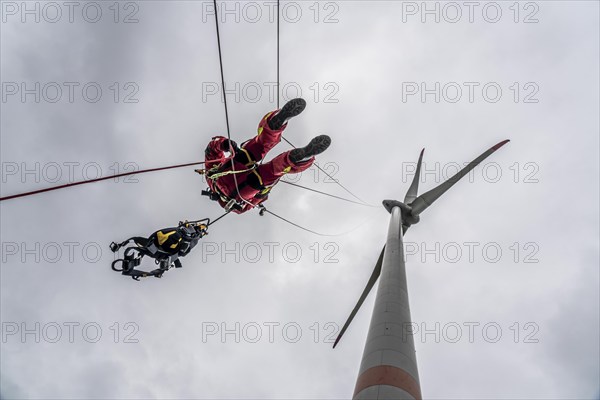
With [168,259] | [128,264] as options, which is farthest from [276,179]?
[128,264]

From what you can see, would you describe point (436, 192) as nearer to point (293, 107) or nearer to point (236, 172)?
point (293, 107)

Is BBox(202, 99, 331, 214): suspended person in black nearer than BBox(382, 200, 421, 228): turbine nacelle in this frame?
Yes

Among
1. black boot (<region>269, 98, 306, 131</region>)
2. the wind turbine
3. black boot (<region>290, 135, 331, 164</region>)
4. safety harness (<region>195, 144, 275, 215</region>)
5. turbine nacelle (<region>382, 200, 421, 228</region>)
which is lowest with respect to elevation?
the wind turbine

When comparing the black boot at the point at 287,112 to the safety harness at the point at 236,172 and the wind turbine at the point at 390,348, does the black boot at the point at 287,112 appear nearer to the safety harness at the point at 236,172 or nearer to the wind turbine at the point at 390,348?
the safety harness at the point at 236,172

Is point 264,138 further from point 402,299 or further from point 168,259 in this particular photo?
point 402,299

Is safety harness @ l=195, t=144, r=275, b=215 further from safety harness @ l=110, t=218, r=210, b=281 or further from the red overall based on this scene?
safety harness @ l=110, t=218, r=210, b=281

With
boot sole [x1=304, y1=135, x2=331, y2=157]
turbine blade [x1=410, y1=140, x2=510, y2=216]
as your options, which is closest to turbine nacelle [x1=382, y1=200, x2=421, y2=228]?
turbine blade [x1=410, y1=140, x2=510, y2=216]

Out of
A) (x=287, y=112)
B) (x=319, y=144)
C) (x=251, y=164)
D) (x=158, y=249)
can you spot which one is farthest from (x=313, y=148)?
(x=158, y=249)

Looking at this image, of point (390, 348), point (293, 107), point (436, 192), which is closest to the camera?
point (390, 348)
